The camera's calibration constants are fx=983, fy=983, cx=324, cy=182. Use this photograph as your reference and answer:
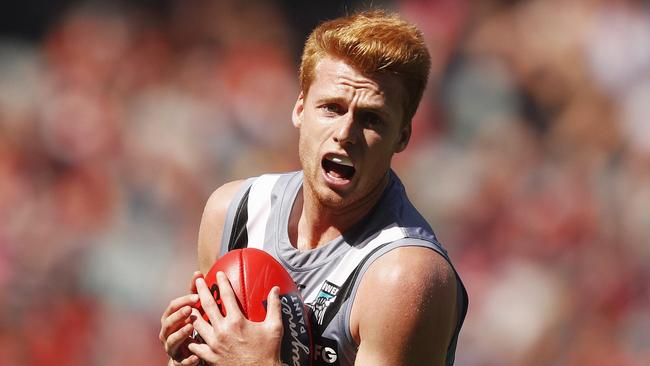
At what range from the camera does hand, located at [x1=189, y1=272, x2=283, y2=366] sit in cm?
293

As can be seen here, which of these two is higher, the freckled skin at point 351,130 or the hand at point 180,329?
the freckled skin at point 351,130

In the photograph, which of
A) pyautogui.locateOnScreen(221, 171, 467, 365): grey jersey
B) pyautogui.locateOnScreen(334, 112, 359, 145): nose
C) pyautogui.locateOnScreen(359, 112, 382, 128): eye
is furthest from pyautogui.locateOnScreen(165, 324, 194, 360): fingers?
pyautogui.locateOnScreen(359, 112, 382, 128): eye

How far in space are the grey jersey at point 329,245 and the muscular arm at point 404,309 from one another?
0.05 metres

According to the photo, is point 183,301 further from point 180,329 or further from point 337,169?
point 337,169

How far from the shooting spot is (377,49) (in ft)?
10.3

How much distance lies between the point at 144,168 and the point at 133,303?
2.75 ft

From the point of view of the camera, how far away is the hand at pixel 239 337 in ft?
9.61

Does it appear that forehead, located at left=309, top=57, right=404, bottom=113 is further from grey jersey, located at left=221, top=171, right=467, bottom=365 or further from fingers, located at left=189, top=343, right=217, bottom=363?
fingers, located at left=189, top=343, right=217, bottom=363

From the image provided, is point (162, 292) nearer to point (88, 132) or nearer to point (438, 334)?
point (88, 132)

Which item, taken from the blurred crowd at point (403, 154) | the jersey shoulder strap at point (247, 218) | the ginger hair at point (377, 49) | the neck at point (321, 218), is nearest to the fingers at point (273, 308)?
the neck at point (321, 218)

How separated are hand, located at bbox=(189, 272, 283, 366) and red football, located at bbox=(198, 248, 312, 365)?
48 millimetres

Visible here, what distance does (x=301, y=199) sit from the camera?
354cm

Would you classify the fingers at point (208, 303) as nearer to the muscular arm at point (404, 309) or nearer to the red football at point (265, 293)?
the red football at point (265, 293)

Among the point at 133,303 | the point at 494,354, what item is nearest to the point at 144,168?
the point at 133,303
